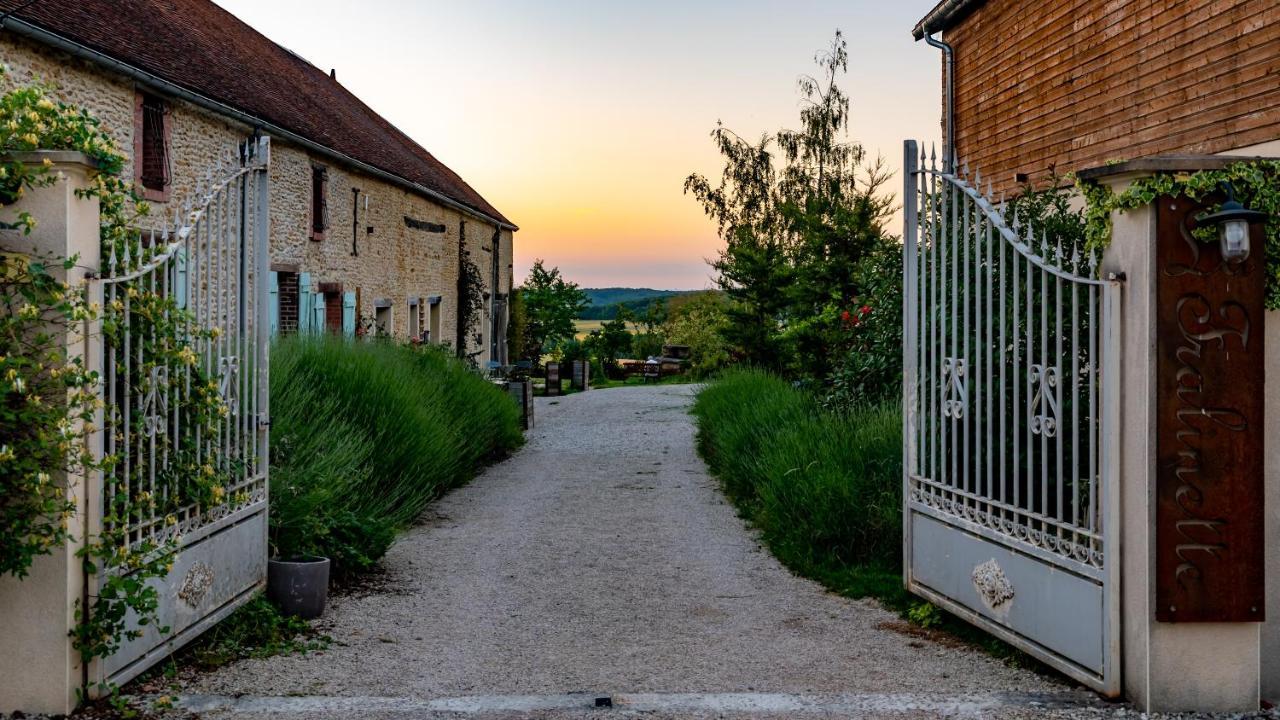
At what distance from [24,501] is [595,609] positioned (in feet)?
10.3

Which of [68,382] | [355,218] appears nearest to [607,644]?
[68,382]

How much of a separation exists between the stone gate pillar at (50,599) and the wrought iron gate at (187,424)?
120 millimetres

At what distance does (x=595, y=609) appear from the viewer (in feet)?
19.7

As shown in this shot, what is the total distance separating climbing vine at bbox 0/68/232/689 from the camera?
12.3ft

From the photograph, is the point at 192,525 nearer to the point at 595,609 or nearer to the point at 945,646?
→ the point at 595,609

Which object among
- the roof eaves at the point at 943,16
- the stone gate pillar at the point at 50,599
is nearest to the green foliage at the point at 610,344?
the roof eaves at the point at 943,16

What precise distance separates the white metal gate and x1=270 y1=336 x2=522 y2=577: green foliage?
3534mm

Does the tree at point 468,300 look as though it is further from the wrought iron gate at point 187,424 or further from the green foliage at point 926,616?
the green foliage at point 926,616

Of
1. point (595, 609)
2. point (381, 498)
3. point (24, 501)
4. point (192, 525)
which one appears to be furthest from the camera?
point (381, 498)

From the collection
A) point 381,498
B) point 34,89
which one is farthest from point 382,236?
point 34,89

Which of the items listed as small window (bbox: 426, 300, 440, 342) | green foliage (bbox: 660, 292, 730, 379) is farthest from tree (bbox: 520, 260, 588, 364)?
small window (bbox: 426, 300, 440, 342)

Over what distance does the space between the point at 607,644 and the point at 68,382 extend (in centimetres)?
281

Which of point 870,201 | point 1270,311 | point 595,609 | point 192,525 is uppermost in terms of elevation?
point 870,201

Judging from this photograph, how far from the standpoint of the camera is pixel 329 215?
1720 centimetres
